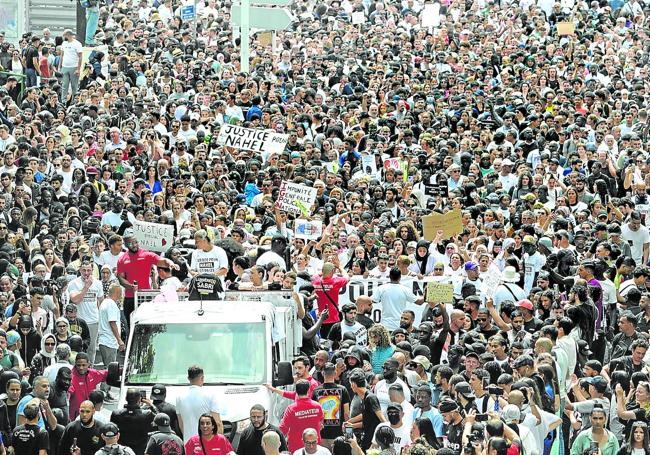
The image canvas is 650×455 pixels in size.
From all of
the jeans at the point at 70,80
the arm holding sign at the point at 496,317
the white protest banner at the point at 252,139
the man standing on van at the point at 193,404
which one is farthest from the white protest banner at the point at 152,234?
the jeans at the point at 70,80

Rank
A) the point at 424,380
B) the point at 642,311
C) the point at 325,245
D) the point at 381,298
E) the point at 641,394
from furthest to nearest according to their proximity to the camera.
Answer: the point at 325,245
the point at 381,298
the point at 642,311
the point at 424,380
the point at 641,394

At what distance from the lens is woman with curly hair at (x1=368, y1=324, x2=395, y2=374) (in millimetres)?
19141

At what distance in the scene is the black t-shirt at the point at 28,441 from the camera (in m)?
16.6

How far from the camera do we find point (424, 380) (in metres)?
18.2

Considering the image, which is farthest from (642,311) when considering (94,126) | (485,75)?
(485,75)

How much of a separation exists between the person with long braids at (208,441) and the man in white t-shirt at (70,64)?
18.9m

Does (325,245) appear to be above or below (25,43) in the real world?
below

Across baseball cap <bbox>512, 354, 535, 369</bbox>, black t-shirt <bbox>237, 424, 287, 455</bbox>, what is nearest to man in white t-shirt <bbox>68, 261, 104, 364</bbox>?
black t-shirt <bbox>237, 424, 287, 455</bbox>

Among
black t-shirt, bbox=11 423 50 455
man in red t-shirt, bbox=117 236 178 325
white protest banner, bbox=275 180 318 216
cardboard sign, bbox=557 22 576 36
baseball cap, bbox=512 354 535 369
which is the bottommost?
black t-shirt, bbox=11 423 50 455

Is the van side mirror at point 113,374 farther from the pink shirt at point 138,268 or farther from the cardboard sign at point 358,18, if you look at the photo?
the cardboard sign at point 358,18

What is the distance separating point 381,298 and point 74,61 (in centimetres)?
1407

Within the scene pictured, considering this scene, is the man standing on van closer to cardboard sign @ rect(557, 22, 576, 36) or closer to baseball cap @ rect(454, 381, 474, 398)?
baseball cap @ rect(454, 381, 474, 398)

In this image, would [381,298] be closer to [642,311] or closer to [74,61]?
[642,311]

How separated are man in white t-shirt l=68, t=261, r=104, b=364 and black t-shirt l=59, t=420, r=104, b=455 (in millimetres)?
5073
